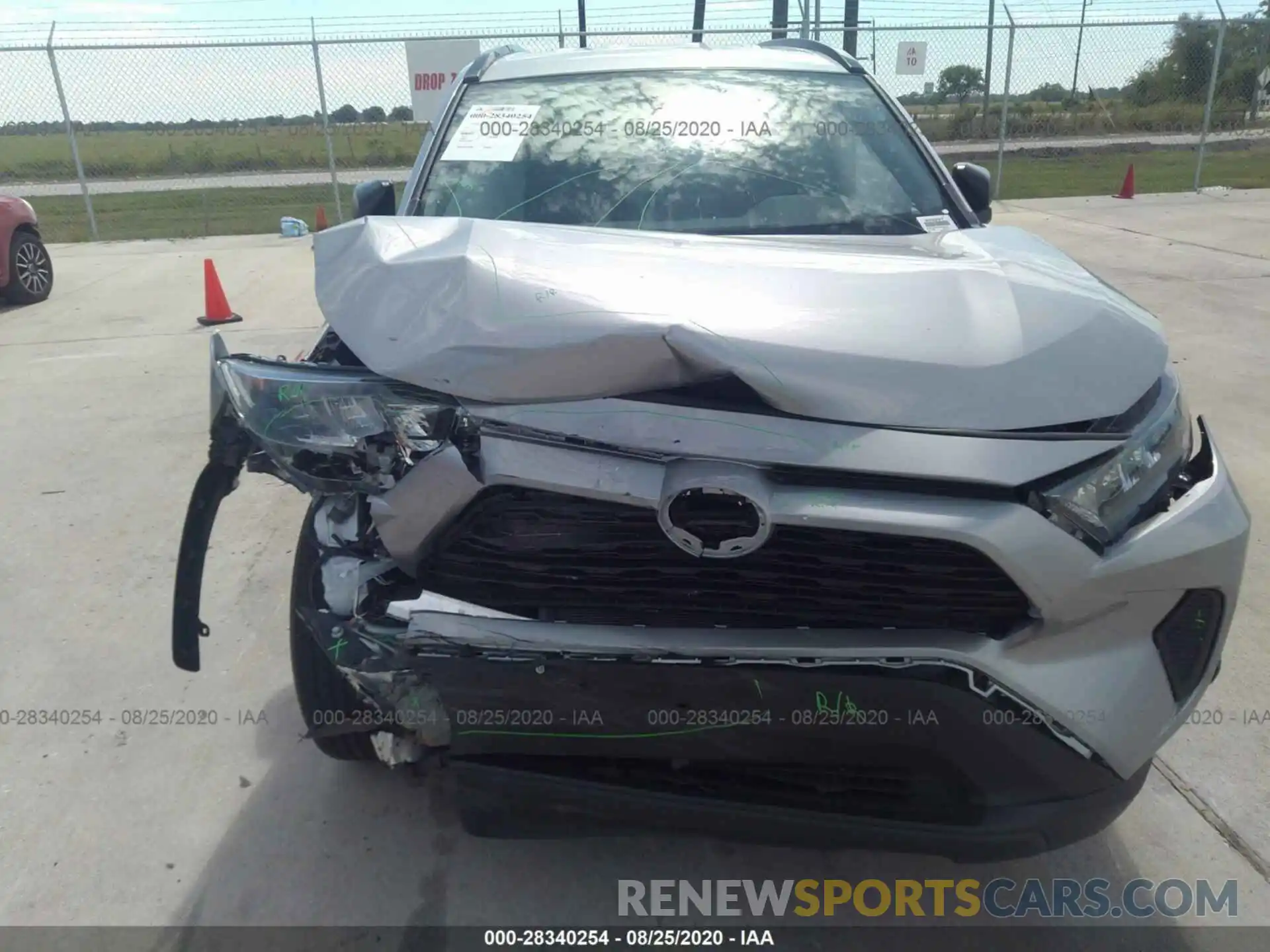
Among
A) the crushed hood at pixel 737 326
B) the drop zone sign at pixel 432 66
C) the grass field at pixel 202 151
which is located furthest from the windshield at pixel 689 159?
the grass field at pixel 202 151

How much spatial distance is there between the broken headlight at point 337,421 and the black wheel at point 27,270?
825 centimetres

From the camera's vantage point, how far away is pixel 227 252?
1136 cm

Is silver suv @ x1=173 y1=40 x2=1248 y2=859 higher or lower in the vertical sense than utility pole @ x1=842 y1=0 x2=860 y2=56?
lower

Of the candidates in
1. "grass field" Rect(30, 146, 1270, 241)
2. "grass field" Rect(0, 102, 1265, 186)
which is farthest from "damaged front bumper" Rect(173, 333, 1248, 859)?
"grass field" Rect(0, 102, 1265, 186)

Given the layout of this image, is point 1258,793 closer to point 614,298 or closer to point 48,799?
point 614,298

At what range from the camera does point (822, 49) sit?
3.67m

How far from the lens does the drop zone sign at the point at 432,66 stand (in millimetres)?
13492

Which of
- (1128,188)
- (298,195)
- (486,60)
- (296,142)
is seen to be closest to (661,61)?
(486,60)

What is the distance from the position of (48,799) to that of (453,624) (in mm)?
1534

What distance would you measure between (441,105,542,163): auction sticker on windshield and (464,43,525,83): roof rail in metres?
0.33

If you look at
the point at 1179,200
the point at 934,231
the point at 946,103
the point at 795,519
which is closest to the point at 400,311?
the point at 795,519

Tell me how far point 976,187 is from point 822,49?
0.89 metres

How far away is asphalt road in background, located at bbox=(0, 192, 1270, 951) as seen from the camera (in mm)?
2164

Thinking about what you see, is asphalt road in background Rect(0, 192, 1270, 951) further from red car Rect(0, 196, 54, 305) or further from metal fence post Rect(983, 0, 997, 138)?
metal fence post Rect(983, 0, 997, 138)
